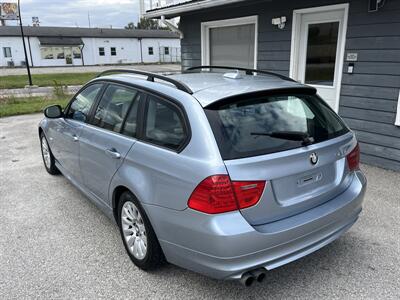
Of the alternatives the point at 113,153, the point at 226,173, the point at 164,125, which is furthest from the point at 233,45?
the point at 226,173

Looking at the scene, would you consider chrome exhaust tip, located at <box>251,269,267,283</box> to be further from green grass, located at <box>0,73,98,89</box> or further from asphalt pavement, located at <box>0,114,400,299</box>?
green grass, located at <box>0,73,98,89</box>

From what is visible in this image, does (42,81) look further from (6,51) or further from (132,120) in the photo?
(132,120)

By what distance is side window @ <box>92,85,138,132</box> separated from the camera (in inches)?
119

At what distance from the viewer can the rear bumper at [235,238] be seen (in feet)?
6.87

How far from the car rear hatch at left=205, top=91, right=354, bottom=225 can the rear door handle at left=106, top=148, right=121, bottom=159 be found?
954 millimetres

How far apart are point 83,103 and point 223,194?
2.43 m

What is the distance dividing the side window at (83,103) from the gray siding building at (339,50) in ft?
11.9

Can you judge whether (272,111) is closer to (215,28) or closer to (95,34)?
(215,28)

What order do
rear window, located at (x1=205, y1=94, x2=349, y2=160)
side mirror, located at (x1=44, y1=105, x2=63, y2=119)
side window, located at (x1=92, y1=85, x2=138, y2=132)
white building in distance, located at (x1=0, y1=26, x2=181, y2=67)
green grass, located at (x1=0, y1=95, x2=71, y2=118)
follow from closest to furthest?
rear window, located at (x1=205, y1=94, x2=349, y2=160) → side window, located at (x1=92, y1=85, x2=138, y2=132) → side mirror, located at (x1=44, y1=105, x2=63, y2=119) → green grass, located at (x1=0, y1=95, x2=71, y2=118) → white building in distance, located at (x1=0, y1=26, x2=181, y2=67)

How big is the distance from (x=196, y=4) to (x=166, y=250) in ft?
19.2

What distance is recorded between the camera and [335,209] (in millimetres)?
2506

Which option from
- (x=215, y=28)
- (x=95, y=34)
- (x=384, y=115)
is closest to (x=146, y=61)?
(x=95, y=34)

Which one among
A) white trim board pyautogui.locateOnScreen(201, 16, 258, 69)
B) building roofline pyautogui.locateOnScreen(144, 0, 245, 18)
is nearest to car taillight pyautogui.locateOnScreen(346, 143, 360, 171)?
building roofline pyautogui.locateOnScreen(144, 0, 245, 18)

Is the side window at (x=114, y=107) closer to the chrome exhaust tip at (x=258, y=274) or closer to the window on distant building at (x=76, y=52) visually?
the chrome exhaust tip at (x=258, y=274)
